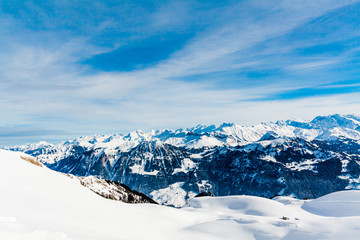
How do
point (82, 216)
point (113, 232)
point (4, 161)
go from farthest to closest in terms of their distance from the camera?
1. point (4, 161)
2. point (82, 216)
3. point (113, 232)

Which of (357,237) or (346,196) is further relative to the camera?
(346,196)

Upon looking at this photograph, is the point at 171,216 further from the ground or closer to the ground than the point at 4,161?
closer to the ground

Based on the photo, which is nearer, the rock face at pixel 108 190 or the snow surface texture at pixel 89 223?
the snow surface texture at pixel 89 223

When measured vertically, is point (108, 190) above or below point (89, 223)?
below

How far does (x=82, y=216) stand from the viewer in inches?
995

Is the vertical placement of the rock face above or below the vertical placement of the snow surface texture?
below

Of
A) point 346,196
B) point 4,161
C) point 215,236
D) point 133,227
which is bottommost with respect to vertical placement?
point 346,196

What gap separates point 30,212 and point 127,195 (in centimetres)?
12499

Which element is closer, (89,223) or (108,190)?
(89,223)

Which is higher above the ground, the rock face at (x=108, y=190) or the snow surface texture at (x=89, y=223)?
the snow surface texture at (x=89, y=223)

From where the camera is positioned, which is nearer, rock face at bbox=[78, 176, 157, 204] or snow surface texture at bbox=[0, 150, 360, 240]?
snow surface texture at bbox=[0, 150, 360, 240]

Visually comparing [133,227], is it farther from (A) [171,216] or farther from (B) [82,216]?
(A) [171,216]

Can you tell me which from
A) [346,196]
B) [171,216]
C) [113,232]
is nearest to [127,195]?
[171,216]

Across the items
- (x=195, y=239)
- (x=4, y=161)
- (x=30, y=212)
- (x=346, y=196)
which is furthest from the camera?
(x=346, y=196)
